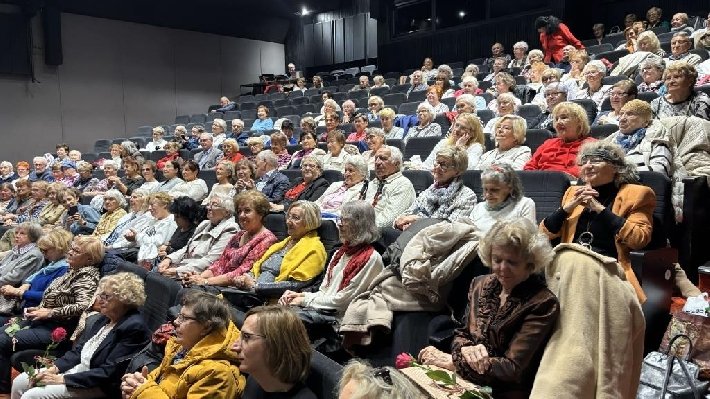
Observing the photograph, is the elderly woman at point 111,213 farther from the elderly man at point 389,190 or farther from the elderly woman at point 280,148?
the elderly man at point 389,190

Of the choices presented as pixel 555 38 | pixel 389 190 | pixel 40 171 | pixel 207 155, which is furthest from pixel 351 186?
pixel 40 171

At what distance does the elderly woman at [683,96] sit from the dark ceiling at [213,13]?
9260mm

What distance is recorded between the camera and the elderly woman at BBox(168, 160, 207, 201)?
14.5 feet

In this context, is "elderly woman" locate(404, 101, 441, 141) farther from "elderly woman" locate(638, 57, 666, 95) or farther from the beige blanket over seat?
the beige blanket over seat

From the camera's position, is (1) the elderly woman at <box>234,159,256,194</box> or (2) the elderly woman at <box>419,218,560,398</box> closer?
(2) the elderly woman at <box>419,218,560,398</box>

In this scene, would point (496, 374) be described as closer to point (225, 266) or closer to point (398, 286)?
point (398, 286)

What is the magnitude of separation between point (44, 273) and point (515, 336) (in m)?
2.70

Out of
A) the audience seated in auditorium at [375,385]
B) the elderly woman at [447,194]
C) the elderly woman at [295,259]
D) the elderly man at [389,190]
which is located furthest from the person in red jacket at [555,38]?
the audience seated in auditorium at [375,385]

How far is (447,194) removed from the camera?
2.58 meters

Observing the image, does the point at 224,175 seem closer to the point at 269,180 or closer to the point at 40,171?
the point at 269,180

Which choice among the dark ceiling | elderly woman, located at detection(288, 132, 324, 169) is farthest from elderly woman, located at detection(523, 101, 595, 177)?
the dark ceiling

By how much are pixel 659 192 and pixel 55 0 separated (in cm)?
967

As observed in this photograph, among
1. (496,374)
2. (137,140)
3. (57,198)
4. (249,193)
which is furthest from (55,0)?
(496,374)

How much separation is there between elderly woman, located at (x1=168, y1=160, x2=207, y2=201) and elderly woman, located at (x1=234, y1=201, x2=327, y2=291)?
190 cm
